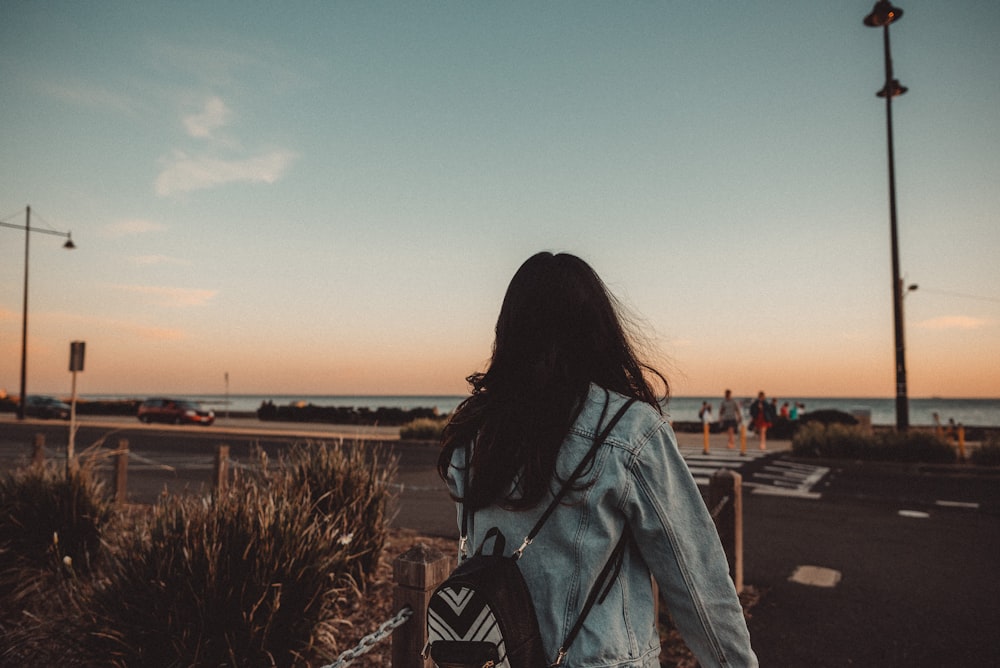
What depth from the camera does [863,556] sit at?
6527mm

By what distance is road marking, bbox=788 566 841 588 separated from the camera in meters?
5.65

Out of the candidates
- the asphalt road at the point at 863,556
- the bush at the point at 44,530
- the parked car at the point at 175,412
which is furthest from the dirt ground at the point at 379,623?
the parked car at the point at 175,412

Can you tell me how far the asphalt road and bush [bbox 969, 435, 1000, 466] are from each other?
0.62 m

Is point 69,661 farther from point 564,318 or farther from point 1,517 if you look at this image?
point 564,318

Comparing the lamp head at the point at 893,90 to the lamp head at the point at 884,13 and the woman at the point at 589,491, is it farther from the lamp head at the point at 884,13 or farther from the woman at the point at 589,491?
the woman at the point at 589,491

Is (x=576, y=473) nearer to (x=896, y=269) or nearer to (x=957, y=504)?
(x=957, y=504)

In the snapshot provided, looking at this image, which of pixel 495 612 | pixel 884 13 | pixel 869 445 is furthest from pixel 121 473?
pixel 884 13

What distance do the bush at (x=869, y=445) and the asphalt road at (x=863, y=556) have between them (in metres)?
0.61

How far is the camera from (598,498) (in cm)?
145

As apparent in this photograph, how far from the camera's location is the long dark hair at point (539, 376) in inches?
59.2

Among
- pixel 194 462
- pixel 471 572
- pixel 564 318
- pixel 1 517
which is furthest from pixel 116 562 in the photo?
pixel 194 462

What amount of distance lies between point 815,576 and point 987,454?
10.6m

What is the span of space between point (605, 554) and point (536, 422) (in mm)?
351

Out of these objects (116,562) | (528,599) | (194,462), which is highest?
(528,599)
